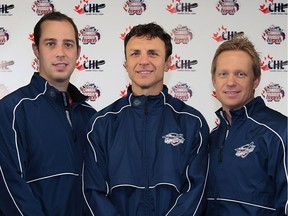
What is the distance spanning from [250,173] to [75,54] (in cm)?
97

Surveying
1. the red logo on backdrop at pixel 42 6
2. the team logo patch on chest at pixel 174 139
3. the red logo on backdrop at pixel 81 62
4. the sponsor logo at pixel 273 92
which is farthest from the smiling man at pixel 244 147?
A: the red logo on backdrop at pixel 42 6

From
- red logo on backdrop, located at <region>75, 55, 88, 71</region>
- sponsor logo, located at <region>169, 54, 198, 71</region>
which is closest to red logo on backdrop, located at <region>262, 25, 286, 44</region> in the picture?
sponsor logo, located at <region>169, 54, 198, 71</region>

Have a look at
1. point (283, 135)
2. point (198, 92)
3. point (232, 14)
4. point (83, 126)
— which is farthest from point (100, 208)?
point (232, 14)

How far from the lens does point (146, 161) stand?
5.90 feet

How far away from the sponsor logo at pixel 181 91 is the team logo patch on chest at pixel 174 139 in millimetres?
1395

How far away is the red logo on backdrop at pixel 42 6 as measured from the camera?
321 cm

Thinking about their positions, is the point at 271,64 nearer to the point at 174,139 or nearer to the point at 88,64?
the point at 88,64

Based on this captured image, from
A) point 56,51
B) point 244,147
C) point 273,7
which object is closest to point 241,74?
point 244,147

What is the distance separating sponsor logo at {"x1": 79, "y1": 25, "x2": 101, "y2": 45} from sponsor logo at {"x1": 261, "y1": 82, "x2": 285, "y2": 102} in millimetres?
1233

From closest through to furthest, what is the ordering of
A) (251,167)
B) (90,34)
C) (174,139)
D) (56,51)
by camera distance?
(251,167), (174,139), (56,51), (90,34)

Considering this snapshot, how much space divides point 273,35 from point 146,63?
1.65m

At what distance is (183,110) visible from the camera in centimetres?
192

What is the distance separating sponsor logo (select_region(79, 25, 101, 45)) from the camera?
3199 mm

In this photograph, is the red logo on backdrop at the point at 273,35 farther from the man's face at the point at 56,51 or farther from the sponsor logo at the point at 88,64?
the man's face at the point at 56,51
